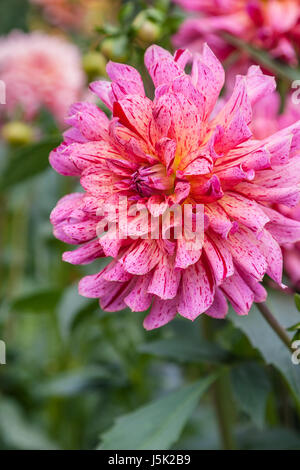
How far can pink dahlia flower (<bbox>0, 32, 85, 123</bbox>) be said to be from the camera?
1104 millimetres

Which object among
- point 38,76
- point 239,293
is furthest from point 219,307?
point 38,76

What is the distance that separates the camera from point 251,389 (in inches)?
22.4

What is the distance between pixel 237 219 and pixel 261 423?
0.24 metres

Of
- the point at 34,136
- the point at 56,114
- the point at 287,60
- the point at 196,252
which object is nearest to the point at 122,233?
the point at 196,252

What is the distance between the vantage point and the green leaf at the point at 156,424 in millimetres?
529

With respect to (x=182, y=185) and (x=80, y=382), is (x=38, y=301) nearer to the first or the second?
(x=80, y=382)

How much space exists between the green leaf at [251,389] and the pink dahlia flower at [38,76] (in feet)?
2.17

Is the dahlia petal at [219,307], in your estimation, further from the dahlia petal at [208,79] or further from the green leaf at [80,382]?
the green leaf at [80,382]

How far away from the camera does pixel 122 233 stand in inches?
15.1

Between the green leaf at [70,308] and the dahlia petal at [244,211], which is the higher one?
the dahlia petal at [244,211]

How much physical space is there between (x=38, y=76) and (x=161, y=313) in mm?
840

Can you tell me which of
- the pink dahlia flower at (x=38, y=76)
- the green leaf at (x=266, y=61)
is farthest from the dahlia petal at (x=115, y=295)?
the pink dahlia flower at (x=38, y=76)

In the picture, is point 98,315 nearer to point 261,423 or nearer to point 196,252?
point 261,423

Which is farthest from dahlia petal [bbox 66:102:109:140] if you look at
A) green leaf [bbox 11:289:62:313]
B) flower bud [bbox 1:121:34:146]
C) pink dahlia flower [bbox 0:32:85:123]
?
pink dahlia flower [bbox 0:32:85:123]
